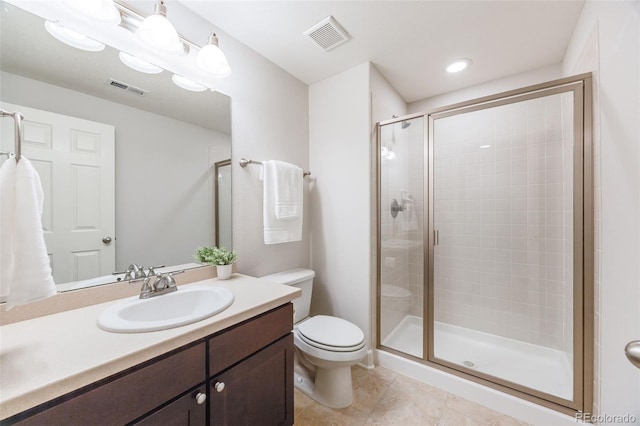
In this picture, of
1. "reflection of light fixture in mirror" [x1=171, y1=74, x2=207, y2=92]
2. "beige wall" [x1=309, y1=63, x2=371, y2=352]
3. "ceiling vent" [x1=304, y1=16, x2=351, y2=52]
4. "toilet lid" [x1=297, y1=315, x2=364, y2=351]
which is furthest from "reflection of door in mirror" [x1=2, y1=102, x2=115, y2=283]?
"beige wall" [x1=309, y1=63, x2=371, y2=352]

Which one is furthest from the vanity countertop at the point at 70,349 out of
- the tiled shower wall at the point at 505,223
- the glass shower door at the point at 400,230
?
the tiled shower wall at the point at 505,223

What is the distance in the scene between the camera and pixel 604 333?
1145mm

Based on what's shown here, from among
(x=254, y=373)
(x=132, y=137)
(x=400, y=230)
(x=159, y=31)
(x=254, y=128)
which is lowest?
(x=254, y=373)

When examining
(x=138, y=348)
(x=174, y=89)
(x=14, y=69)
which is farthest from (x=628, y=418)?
(x=14, y=69)

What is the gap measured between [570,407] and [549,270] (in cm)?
90

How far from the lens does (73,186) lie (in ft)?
3.21

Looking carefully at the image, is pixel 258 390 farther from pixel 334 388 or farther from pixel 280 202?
pixel 280 202

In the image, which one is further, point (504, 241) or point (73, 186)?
point (504, 241)

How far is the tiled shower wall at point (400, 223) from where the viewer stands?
6.36 feet

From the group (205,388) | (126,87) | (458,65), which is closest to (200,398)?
(205,388)

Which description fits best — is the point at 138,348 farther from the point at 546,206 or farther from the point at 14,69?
the point at 546,206

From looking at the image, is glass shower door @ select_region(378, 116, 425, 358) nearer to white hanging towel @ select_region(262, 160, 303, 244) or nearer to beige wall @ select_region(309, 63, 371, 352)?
beige wall @ select_region(309, 63, 371, 352)

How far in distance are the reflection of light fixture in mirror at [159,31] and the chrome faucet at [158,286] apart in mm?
1091

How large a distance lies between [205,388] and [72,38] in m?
1.47
